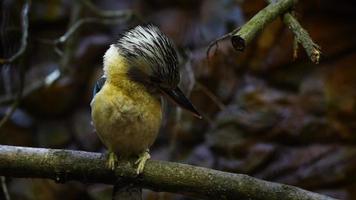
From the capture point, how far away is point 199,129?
3.32 metres

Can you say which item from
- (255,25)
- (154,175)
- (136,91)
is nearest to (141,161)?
(154,175)

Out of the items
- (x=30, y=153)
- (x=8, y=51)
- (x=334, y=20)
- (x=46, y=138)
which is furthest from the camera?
(x=46, y=138)

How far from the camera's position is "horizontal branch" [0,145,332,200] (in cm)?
164

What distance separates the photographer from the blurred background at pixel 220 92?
3.07 m

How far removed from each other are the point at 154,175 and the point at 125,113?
0.21 metres

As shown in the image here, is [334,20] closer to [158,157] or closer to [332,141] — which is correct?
[332,141]

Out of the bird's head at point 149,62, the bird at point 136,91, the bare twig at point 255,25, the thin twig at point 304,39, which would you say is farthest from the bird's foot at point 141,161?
the thin twig at point 304,39

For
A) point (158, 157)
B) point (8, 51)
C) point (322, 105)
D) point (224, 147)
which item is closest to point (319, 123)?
Result: point (322, 105)

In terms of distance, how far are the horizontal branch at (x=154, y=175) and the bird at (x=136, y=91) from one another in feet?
0.15

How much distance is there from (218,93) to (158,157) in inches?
20.6

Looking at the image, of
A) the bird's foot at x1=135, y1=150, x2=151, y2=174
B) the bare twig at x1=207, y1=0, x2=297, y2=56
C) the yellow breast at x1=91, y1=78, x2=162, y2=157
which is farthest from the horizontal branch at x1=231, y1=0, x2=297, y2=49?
the bird's foot at x1=135, y1=150, x2=151, y2=174

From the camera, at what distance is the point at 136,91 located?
173 cm

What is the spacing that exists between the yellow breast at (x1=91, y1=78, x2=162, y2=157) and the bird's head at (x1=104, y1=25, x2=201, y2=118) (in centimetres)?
4

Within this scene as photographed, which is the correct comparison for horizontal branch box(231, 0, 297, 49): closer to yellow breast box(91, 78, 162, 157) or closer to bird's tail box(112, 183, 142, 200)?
yellow breast box(91, 78, 162, 157)
